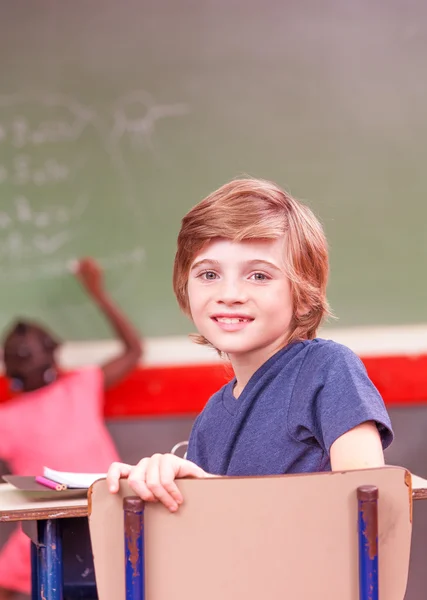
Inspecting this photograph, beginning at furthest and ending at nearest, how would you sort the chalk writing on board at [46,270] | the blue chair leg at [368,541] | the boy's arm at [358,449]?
the chalk writing on board at [46,270] → the boy's arm at [358,449] → the blue chair leg at [368,541]

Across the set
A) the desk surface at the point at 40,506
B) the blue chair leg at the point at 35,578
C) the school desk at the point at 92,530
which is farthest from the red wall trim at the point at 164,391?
the desk surface at the point at 40,506

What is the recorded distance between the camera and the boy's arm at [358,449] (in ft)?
3.53

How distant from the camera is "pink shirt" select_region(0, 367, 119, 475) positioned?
2770 mm

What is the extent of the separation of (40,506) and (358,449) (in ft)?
1.98

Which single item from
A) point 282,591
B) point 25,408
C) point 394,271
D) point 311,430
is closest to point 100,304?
point 25,408

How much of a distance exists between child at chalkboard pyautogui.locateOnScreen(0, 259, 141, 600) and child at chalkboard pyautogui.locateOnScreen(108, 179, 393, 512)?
1.42m

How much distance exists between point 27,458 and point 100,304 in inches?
24.0

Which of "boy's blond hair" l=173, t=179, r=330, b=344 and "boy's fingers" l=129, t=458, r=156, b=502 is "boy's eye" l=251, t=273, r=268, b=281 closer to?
"boy's blond hair" l=173, t=179, r=330, b=344

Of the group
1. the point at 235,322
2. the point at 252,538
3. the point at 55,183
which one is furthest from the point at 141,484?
the point at 55,183

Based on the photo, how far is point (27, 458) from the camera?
2768 millimetres

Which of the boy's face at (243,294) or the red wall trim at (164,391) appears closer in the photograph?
the boy's face at (243,294)

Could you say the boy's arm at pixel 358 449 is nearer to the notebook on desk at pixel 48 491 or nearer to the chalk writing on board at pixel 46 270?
the notebook on desk at pixel 48 491

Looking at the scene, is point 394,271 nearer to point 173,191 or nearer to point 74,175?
point 173,191

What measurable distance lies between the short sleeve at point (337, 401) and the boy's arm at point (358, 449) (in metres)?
0.01
